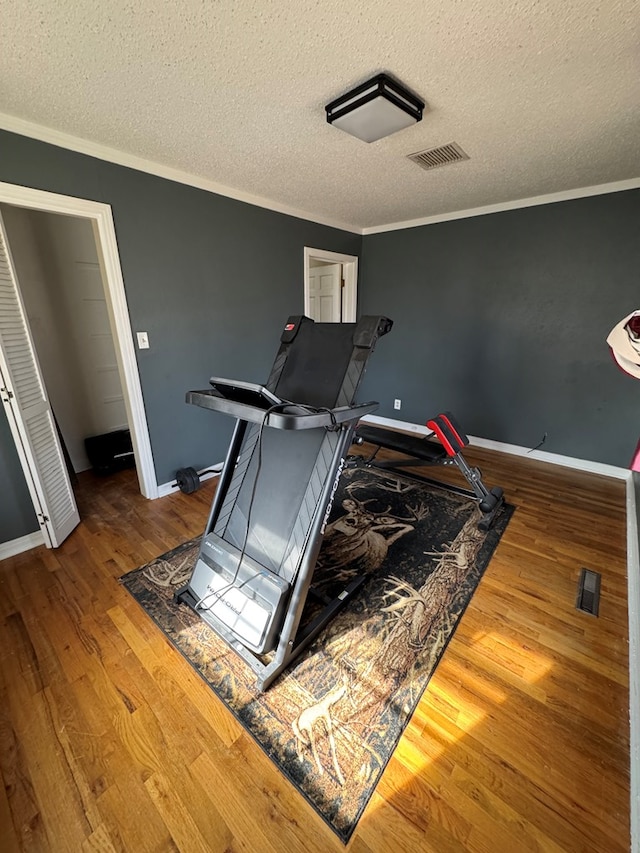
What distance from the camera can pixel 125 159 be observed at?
2.13m

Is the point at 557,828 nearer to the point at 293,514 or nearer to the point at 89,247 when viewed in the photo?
the point at 293,514

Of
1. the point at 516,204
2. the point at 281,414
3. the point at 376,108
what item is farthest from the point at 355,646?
the point at 516,204

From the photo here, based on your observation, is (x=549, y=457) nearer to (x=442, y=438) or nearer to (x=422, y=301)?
(x=442, y=438)

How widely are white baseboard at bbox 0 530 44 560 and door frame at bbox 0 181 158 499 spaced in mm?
702

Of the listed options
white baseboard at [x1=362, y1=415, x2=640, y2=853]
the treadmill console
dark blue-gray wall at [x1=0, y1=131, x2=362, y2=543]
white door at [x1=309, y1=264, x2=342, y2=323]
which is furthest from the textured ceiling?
white baseboard at [x1=362, y1=415, x2=640, y2=853]

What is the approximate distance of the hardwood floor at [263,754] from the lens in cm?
95

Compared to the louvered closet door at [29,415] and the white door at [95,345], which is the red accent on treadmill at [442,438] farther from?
the white door at [95,345]

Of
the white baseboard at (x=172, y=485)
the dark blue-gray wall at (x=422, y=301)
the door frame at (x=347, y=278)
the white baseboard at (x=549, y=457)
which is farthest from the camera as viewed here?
the door frame at (x=347, y=278)

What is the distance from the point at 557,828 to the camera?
95cm

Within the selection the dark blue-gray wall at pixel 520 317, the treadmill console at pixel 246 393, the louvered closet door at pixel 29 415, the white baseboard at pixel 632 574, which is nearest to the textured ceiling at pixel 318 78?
the dark blue-gray wall at pixel 520 317

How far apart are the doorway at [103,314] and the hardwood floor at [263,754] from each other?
2.36 feet

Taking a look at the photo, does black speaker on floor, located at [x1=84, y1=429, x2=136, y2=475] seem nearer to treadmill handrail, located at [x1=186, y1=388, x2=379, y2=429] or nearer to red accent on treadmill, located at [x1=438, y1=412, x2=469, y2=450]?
treadmill handrail, located at [x1=186, y1=388, x2=379, y2=429]

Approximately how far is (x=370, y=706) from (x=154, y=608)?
43.4 inches

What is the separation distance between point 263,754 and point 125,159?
315 centimetres
